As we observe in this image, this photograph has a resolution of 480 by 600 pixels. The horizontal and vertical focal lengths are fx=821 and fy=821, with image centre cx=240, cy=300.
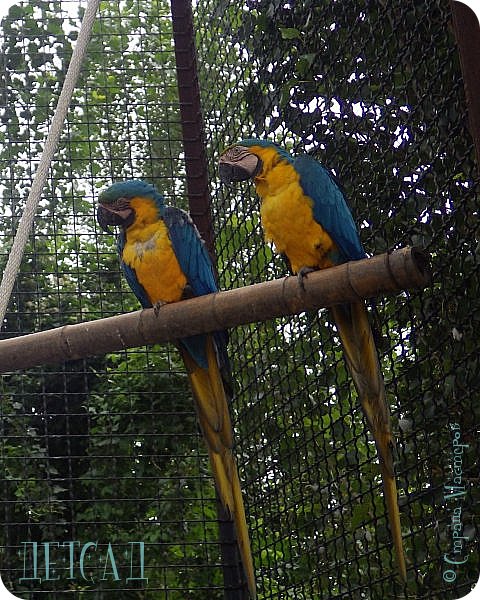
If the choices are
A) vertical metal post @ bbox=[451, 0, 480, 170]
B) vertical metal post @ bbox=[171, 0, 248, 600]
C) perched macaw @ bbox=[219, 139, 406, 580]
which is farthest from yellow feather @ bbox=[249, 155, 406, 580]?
vertical metal post @ bbox=[171, 0, 248, 600]

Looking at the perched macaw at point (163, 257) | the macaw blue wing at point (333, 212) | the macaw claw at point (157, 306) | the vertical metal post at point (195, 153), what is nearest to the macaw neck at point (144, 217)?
the perched macaw at point (163, 257)

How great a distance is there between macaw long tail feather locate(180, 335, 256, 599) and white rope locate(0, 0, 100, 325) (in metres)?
0.25

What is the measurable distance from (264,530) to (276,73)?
2.72ft

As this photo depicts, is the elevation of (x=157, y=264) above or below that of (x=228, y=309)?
above

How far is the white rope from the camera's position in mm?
1081

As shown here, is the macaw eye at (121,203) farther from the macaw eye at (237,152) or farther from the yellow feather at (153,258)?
the macaw eye at (237,152)

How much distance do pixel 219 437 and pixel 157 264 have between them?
11.0 inches

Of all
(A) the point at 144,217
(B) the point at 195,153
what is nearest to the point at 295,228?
(A) the point at 144,217

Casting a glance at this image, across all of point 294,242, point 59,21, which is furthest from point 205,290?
point 59,21

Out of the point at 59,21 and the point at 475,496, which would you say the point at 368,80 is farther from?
the point at 59,21

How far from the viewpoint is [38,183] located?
3.60 ft

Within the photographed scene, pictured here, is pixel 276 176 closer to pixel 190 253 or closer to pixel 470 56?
pixel 190 253

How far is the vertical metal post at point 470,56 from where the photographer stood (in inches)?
35.5

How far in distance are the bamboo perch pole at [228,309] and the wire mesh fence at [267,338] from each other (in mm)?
182
